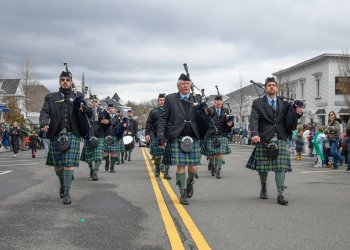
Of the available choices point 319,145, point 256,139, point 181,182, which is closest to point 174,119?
point 181,182

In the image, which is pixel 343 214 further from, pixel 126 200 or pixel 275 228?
pixel 126 200

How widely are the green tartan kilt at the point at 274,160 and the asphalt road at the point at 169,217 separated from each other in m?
0.52

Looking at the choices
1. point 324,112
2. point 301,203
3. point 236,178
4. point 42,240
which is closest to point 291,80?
point 324,112

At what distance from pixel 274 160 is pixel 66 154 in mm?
3261

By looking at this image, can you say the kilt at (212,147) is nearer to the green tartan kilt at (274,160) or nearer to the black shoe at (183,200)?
the green tartan kilt at (274,160)

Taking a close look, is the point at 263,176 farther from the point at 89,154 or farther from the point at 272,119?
the point at 89,154

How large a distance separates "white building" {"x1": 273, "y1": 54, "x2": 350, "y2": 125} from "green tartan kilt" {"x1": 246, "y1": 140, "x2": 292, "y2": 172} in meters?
32.0

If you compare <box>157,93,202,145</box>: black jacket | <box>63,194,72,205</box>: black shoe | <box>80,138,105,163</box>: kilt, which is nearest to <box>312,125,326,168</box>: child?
<box>80,138,105,163</box>: kilt

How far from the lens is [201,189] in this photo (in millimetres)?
9203

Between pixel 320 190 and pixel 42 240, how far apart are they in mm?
5923

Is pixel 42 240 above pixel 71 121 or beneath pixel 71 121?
beneath

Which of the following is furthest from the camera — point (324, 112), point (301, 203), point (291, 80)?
point (291, 80)

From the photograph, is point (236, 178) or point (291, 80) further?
point (291, 80)

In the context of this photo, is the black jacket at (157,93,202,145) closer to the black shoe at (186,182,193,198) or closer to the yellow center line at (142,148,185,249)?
the black shoe at (186,182,193,198)
